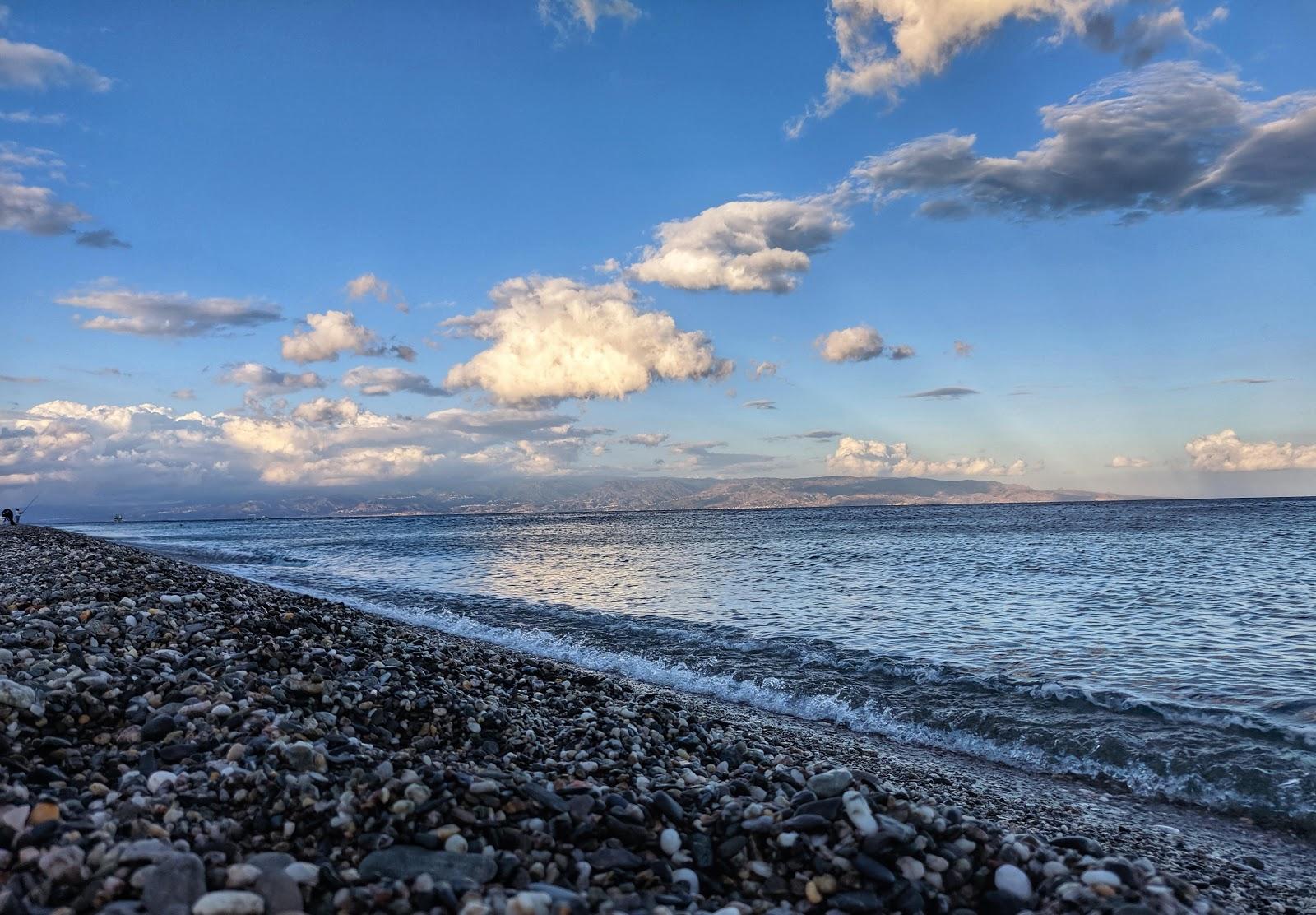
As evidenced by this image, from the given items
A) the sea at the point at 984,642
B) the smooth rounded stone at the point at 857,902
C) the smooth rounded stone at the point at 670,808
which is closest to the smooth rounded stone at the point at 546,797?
the smooth rounded stone at the point at 670,808

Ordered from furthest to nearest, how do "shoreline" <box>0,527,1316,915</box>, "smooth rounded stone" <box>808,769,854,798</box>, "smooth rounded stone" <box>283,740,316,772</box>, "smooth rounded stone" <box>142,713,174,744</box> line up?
1. "smooth rounded stone" <box>142,713,174,744</box>
2. "smooth rounded stone" <box>808,769,854,798</box>
3. "smooth rounded stone" <box>283,740,316,772</box>
4. "shoreline" <box>0,527,1316,915</box>

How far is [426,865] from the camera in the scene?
4180 millimetres

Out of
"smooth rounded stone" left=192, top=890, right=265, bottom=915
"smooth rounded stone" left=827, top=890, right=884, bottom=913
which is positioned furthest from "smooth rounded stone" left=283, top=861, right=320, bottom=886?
"smooth rounded stone" left=827, top=890, right=884, bottom=913

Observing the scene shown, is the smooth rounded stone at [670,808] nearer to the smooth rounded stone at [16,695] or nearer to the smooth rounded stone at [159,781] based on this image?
the smooth rounded stone at [159,781]

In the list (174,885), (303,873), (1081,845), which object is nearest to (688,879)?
(303,873)

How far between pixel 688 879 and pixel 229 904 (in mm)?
2557

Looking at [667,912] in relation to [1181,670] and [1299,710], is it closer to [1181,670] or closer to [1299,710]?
[1299,710]

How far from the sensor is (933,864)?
4.66 meters

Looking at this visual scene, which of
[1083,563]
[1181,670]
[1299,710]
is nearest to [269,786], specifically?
[1299,710]

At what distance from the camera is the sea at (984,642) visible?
950 centimetres

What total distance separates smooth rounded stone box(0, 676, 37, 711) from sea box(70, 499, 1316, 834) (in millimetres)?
9956

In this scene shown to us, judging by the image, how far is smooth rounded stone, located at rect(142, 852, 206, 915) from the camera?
3.45m

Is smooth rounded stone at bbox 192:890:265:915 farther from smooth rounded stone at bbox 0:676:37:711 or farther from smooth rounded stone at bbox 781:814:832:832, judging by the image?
smooth rounded stone at bbox 0:676:37:711

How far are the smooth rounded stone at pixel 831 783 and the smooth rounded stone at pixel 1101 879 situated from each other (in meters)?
1.67
